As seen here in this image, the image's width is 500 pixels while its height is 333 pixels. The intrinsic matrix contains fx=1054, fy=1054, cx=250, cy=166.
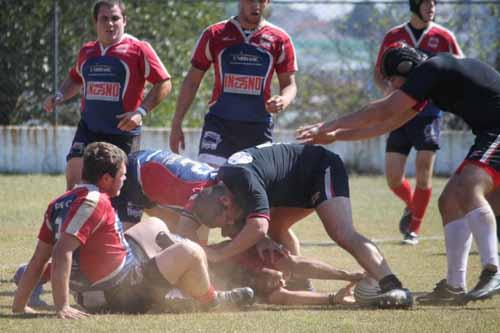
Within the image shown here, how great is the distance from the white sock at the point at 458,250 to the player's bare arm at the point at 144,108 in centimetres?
260

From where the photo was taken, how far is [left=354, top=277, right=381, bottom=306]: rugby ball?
671cm

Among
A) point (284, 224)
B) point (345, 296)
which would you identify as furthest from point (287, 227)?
point (345, 296)

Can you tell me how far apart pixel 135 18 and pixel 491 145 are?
10.3m

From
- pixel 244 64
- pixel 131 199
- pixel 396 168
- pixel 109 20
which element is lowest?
pixel 396 168

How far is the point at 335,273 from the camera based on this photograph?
7016mm

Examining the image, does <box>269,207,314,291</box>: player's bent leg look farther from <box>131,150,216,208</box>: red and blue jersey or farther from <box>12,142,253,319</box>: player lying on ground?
<box>12,142,253,319</box>: player lying on ground

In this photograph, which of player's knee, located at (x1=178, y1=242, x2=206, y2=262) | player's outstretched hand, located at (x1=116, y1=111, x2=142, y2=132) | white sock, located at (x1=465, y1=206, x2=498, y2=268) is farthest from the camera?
player's outstretched hand, located at (x1=116, y1=111, x2=142, y2=132)

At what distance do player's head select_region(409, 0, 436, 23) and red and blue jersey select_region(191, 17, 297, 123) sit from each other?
232cm

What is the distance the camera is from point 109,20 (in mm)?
8539

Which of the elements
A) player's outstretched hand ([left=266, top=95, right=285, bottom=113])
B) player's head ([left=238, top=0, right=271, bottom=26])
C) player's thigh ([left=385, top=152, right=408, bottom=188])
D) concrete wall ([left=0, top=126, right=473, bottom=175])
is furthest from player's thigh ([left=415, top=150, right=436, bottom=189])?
concrete wall ([left=0, top=126, right=473, bottom=175])

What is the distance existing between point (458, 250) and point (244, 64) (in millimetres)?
2467

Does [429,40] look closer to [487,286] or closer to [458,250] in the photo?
[458,250]

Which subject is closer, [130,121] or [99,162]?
[99,162]

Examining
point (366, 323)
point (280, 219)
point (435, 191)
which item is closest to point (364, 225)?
point (435, 191)
